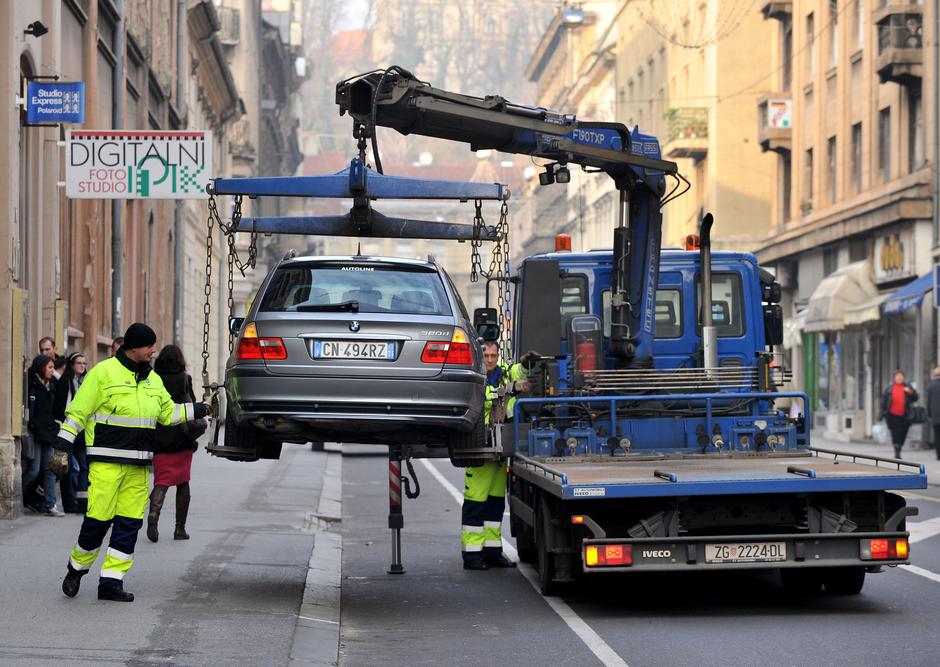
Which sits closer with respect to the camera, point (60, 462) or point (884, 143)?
point (60, 462)

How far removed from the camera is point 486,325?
13047mm

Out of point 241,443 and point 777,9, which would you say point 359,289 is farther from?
point 777,9

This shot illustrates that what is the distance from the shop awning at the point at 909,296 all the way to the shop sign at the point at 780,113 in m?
11.6

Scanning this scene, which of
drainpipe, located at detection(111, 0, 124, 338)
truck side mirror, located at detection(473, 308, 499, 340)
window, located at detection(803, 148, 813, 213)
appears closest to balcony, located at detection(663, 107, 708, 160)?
window, located at detection(803, 148, 813, 213)

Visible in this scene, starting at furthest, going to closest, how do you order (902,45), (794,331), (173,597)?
1. (794,331)
2. (902,45)
3. (173,597)

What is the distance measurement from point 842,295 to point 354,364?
96.6ft

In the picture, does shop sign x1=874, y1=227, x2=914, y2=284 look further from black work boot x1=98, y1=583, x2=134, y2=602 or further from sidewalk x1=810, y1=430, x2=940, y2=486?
Answer: black work boot x1=98, y1=583, x2=134, y2=602

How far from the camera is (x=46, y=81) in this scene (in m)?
18.4

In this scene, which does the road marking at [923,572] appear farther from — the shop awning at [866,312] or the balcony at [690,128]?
the balcony at [690,128]

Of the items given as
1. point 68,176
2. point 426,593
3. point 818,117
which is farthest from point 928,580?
point 818,117

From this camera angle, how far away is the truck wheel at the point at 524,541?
14.1m

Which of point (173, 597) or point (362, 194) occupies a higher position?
point (362, 194)

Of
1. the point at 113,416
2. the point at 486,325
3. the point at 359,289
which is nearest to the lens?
the point at 113,416

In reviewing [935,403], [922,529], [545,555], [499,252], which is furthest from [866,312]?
[545,555]
